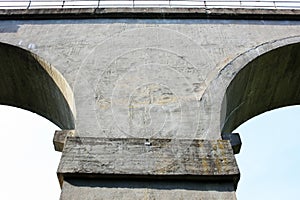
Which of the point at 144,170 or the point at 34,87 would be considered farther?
the point at 34,87

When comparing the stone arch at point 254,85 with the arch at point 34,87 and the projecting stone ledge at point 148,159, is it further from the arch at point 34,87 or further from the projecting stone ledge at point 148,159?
the arch at point 34,87

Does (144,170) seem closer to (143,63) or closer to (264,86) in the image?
(143,63)

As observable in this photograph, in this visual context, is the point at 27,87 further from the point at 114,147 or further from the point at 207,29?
the point at 207,29

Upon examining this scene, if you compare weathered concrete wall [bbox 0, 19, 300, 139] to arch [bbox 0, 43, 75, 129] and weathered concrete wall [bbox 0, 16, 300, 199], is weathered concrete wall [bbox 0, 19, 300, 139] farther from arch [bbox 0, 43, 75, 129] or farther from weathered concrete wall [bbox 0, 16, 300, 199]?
arch [bbox 0, 43, 75, 129]

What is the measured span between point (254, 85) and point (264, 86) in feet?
1.05

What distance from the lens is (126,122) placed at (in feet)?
17.4

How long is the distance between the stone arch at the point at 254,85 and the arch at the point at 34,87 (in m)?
2.09

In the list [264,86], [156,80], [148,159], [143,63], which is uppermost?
[264,86]

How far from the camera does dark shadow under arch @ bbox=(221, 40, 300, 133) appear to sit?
6.31m

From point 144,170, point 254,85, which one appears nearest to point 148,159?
point 144,170

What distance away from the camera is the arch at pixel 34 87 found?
20.1 feet

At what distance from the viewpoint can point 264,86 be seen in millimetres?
7031

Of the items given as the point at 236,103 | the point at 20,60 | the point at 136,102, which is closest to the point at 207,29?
the point at 236,103

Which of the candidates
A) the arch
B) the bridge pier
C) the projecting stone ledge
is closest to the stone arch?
the projecting stone ledge
